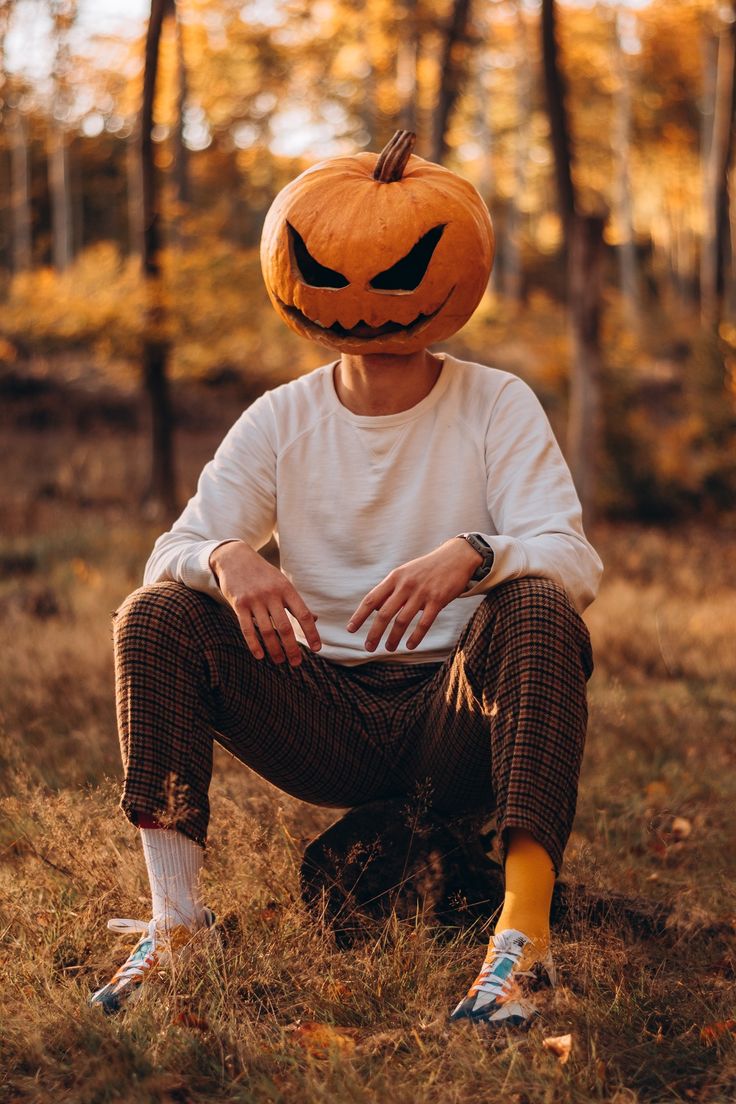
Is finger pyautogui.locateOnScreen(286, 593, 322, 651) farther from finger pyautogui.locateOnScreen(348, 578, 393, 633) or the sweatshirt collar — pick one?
the sweatshirt collar

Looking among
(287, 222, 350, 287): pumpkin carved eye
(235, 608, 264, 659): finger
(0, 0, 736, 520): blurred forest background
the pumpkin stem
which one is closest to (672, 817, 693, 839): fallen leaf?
(235, 608, 264, 659): finger

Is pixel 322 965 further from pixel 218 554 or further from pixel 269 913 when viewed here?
pixel 218 554

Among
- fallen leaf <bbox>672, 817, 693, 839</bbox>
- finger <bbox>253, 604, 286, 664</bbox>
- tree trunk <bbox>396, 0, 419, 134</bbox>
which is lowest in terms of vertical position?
fallen leaf <bbox>672, 817, 693, 839</bbox>

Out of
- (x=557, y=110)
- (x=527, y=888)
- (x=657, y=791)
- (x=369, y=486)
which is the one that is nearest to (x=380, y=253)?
(x=369, y=486)

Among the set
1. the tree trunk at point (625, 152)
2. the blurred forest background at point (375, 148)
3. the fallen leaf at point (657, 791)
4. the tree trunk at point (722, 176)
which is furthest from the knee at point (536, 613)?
the tree trunk at point (625, 152)

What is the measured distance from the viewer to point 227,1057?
2.12 meters

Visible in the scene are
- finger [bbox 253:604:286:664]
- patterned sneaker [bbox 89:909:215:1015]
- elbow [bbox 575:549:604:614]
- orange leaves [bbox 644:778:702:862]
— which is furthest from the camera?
orange leaves [bbox 644:778:702:862]

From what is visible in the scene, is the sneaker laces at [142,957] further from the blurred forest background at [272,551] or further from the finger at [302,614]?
the finger at [302,614]

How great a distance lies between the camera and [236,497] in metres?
2.79

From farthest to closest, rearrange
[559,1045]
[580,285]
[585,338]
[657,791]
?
[585,338] → [580,285] → [657,791] → [559,1045]

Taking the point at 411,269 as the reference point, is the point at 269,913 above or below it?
below

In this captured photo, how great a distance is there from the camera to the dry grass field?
81.4 inches

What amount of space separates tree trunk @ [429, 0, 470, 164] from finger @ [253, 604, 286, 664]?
866cm

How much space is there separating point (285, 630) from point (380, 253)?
3.06 feet
